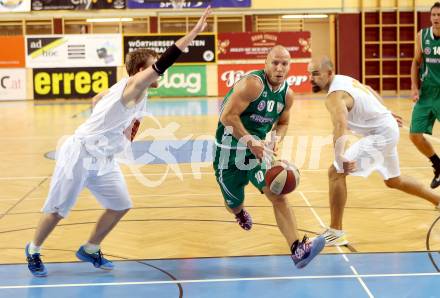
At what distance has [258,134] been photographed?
575cm

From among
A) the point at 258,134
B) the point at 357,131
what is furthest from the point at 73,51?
the point at 258,134

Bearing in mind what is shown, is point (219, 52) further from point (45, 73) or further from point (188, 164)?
point (188, 164)

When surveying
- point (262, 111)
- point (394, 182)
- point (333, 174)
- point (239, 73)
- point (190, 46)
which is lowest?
point (394, 182)

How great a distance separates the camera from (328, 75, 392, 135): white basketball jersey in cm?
590

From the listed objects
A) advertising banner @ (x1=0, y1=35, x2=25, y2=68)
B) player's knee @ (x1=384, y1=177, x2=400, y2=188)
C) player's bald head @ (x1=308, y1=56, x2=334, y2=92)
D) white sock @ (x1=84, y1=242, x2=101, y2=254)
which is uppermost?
advertising banner @ (x1=0, y1=35, x2=25, y2=68)

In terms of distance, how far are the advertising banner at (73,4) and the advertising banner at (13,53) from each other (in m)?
Result: 2.50

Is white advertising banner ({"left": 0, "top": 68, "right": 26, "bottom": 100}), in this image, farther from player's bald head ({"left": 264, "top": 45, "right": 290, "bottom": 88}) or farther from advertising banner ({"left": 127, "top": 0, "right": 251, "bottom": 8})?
player's bald head ({"left": 264, "top": 45, "right": 290, "bottom": 88})

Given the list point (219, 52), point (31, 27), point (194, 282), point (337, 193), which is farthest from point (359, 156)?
point (31, 27)

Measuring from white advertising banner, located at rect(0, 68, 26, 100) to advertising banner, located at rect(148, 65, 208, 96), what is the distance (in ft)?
15.7

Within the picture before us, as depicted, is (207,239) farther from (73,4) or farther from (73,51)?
(73,4)

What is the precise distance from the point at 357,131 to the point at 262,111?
1271 mm

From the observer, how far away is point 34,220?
7.23m

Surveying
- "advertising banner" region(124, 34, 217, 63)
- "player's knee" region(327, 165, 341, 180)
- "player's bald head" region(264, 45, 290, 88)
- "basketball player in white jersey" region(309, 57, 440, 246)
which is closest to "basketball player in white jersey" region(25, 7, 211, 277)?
"player's bald head" region(264, 45, 290, 88)

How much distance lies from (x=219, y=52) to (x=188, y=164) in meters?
14.6
